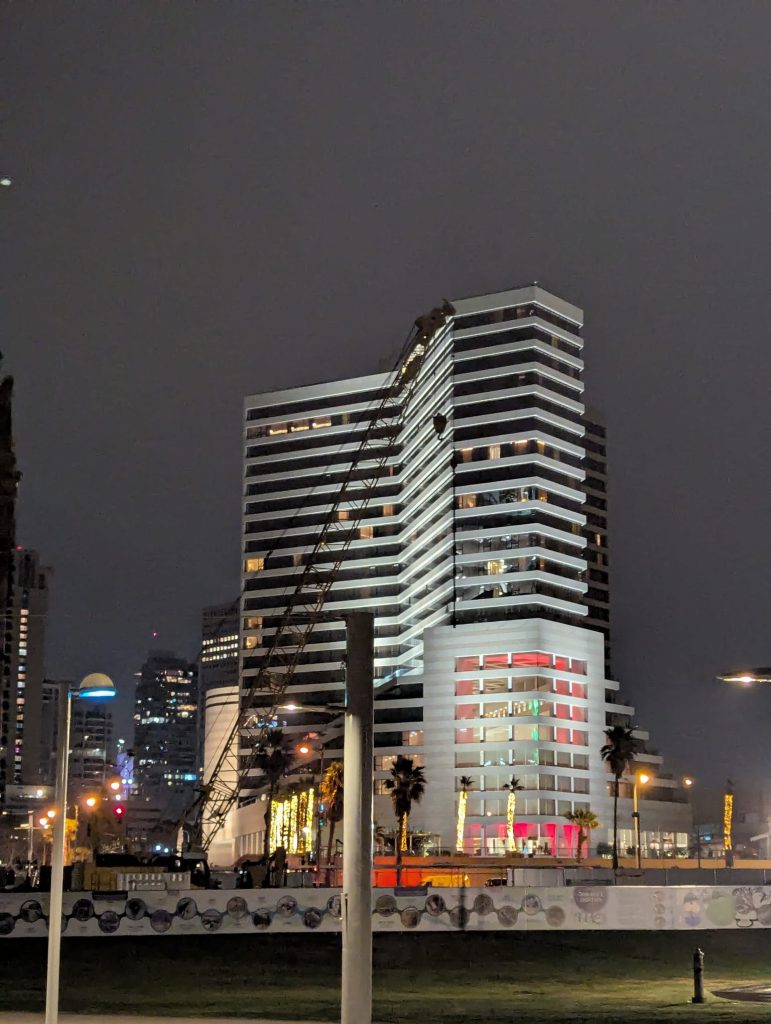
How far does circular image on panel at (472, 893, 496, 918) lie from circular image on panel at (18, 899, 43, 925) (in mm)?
19130

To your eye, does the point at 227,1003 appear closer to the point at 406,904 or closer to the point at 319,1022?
the point at 319,1022

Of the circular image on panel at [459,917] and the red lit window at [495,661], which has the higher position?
Answer: the red lit window at [495,661]

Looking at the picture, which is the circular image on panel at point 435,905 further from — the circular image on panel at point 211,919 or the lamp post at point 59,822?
the lamp post at point 59,822

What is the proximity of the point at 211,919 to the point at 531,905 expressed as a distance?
14.0 metres

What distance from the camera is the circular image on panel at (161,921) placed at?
5906cm

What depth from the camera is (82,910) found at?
195ft

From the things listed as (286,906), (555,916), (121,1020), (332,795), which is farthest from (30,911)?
(332,795)

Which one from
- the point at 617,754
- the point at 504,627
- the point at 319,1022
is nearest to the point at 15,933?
the point at 319,1022

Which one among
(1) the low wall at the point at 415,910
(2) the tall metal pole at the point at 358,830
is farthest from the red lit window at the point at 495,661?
(2) the tall metal pole at the point at 358,830

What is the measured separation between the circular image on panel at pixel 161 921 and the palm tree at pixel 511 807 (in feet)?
430

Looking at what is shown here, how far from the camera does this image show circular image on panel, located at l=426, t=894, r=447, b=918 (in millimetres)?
58562

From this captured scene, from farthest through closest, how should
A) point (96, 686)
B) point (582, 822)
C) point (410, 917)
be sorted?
point (582, 822)
point (410, 917)
point (96, 686)

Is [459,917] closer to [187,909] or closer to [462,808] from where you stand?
[187,909]

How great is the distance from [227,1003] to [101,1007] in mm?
4088
